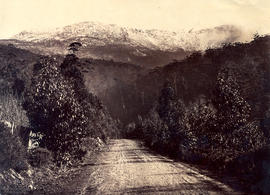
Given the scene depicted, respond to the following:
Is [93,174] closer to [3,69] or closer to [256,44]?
[3,69]

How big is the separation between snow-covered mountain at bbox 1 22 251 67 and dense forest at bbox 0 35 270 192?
40 cm

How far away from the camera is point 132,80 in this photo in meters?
20.0

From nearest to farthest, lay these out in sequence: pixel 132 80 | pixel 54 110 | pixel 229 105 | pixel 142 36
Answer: pixel 142 36 → pixel 132 80 → pixel 229 105 → pixel 54 110

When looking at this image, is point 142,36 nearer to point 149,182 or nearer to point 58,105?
point 149,182

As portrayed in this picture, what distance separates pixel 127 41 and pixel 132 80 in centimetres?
313

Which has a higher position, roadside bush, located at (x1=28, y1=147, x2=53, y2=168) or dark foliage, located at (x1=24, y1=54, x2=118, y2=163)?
dark foliage, located at (x1=24, y1=54, x2=118, y2=163)

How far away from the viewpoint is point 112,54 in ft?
61.7

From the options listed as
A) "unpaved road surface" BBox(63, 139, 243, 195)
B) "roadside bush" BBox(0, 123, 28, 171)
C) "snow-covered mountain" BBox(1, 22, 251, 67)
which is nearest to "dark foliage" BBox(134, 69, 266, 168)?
"unpaved road surface" BBox(63, 139, 243, 195)

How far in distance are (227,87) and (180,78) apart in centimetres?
242

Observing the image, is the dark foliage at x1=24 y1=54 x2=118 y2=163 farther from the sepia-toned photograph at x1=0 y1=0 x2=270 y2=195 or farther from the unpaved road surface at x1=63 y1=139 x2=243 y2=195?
the unpaved road surface at x1=63 y1=139 x2=243 y2=195

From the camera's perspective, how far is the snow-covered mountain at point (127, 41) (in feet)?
53.4

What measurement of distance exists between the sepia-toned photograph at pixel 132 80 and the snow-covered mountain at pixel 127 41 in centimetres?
6

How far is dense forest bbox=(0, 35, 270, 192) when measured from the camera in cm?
1725

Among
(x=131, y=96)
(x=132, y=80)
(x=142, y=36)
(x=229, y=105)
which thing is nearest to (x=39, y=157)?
(x=131, y=96)
